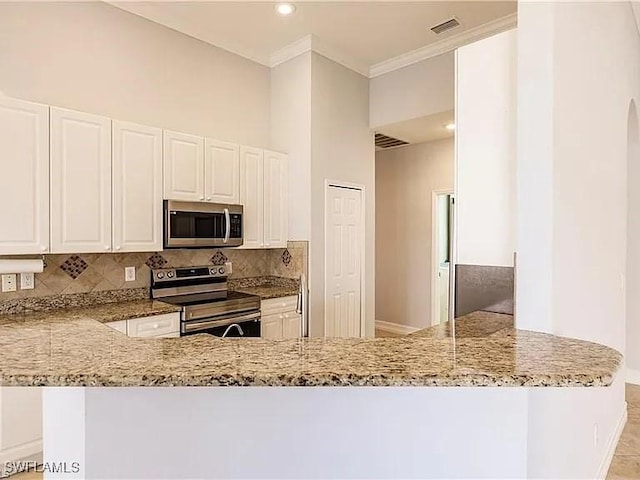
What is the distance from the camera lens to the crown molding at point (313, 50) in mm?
4191

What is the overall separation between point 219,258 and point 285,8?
242 cm

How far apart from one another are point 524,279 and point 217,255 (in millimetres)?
3142

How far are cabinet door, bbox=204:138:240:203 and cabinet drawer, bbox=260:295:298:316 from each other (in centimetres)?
103

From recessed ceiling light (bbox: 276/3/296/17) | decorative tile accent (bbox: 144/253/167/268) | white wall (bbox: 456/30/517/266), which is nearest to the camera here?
white wall (bbox: 456/30/517/266)

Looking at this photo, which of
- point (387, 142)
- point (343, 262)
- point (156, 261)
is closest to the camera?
point (156, 261)

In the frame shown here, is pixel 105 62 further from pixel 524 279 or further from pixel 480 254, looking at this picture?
pixel 524 279

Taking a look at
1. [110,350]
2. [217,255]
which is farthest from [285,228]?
[110,350]

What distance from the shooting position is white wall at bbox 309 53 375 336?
429 centimetres

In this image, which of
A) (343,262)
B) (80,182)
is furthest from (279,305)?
(80,182)

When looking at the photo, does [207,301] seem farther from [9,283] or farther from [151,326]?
[9,283]

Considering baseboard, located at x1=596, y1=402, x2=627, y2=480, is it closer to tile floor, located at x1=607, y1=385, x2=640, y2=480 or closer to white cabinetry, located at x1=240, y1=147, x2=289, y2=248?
tile floor, located at x1=607, y1=385, x2=640, y2=480

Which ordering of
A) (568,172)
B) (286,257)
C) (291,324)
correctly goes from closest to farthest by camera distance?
(568,172)
(291,324)
(286,257)

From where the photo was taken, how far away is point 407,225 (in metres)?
6.36

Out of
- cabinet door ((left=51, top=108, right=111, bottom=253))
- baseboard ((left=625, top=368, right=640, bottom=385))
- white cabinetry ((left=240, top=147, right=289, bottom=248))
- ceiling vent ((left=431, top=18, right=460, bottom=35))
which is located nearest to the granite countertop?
cabinet door ((left=51, top=108, right=111, bottom=253))
